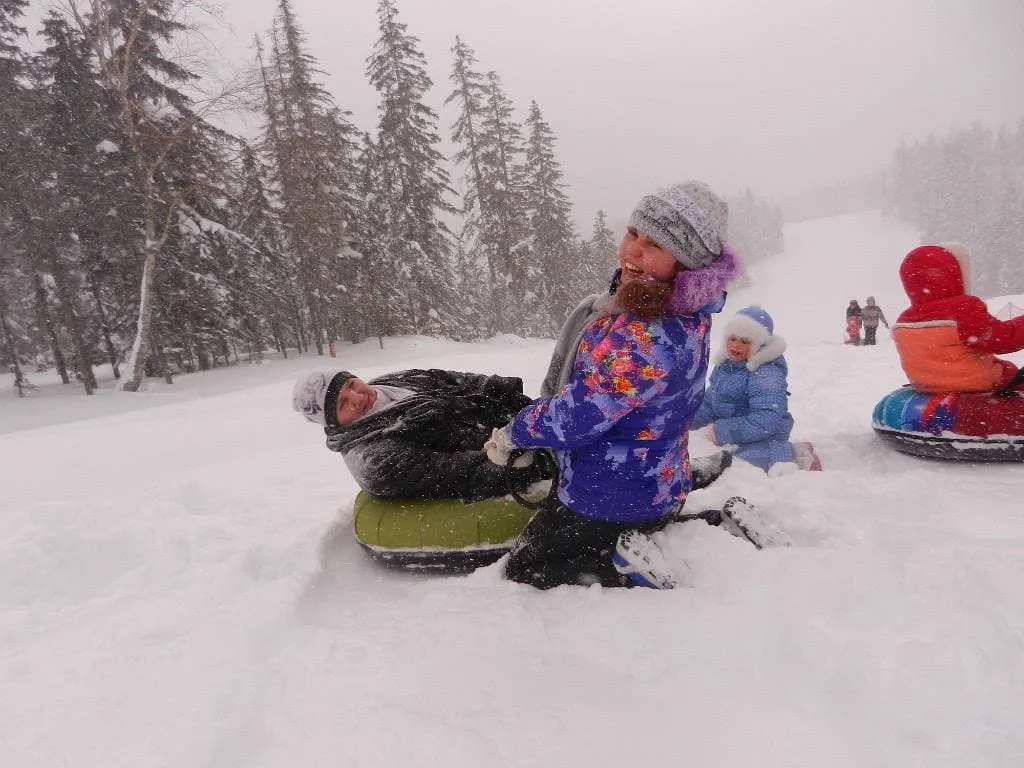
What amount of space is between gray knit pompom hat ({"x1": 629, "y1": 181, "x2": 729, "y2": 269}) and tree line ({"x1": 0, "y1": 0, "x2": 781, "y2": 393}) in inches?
597

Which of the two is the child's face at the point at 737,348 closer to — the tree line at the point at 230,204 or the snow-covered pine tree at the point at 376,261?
the tree line at the point at 230,204

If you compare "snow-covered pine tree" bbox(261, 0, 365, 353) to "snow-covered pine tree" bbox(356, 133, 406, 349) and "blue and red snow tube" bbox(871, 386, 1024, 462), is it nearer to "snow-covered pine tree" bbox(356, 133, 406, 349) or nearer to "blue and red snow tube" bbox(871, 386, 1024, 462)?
"snow-covered pine tree" bbox(356, 133, 406, 349)

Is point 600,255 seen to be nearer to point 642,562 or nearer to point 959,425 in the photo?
point 959,425

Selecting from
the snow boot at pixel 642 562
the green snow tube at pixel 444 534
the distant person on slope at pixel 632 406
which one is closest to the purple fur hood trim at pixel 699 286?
the distant person on slope at pixel 632 406

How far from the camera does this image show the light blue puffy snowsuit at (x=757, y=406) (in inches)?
175

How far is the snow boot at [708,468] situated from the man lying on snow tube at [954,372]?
1.72 meters

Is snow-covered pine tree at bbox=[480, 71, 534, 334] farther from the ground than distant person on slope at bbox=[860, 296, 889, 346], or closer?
farther from the ground

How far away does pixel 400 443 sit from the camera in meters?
3.29

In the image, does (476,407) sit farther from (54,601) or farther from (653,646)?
(54,601)

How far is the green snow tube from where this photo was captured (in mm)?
3064

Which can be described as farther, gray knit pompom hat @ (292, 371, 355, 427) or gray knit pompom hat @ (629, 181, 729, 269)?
gray knit pompom hat @ (292, 371, 355, 427)

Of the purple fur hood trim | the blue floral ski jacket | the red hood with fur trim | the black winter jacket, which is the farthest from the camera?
the red hood with fur trim

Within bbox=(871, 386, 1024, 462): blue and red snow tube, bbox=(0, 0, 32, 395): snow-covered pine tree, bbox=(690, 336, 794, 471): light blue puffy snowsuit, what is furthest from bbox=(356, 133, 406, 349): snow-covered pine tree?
bbox=(871, 386, 1024, 462): blue and red snow tube

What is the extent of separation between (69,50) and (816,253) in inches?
2886
